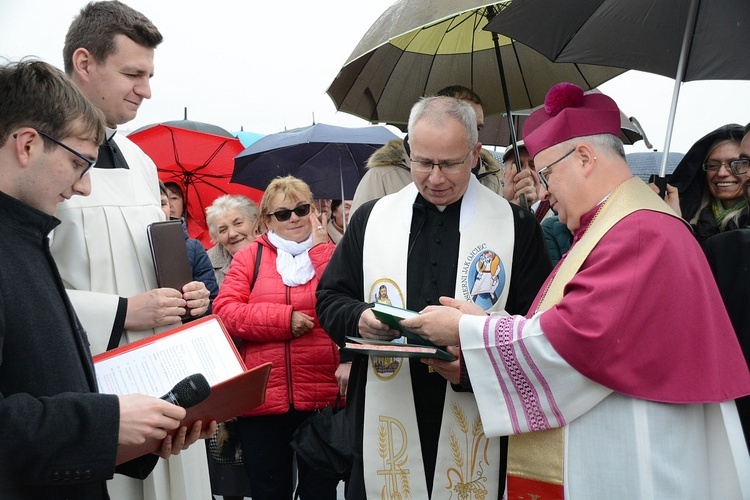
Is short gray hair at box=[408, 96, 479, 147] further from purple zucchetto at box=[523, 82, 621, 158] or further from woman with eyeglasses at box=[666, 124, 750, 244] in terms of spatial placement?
woman with eyeglasses at box=[666, 124, 750, 244]

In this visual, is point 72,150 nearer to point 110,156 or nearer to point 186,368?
point 186,368

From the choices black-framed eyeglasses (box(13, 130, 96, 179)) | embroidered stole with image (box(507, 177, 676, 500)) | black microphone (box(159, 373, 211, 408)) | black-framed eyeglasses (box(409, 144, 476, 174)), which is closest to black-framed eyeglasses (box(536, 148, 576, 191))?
embroidered stole with image (box(507, 177, 676, 500))

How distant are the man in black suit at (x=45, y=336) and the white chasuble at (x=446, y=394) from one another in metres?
1.46

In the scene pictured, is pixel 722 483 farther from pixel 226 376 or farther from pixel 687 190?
pixel 687 190

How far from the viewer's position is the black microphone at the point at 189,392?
217 cm

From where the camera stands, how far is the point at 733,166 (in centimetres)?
367

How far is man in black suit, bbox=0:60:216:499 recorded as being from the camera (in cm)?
195

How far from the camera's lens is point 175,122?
380 inches

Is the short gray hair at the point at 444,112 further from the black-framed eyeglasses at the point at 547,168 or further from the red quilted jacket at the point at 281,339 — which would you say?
the red quilted jacket at the point at 281,339

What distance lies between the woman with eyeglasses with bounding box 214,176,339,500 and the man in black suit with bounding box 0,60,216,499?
2350 millimetres

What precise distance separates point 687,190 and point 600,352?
2.22 meters

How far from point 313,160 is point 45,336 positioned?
5686 millimetres

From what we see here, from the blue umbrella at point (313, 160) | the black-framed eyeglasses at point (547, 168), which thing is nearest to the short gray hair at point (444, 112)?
the black-framed eyeglasses at point (547, 168)

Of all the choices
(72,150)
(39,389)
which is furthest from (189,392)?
(72,150)
